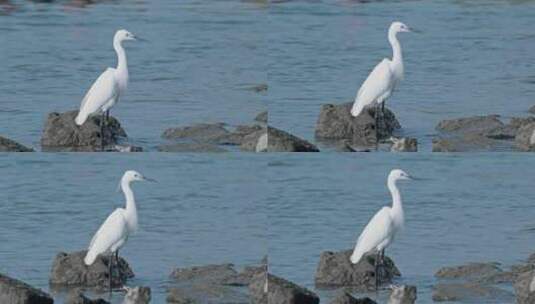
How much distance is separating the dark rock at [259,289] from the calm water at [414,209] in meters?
0.14

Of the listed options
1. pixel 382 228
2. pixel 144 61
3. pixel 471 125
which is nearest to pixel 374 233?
pixel 382 228

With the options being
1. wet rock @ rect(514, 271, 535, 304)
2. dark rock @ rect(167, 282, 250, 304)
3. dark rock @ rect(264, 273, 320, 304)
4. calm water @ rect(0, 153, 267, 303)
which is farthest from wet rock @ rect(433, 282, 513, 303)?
calm water @ rect(0, 153, 267, 303)

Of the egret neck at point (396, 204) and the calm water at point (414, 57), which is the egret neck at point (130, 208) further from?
the egret neck at point (396, 204)

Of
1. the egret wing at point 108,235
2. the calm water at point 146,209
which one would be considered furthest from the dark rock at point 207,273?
the egret wing at point 108,235

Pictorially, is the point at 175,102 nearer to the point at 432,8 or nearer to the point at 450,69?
the point at 450,69

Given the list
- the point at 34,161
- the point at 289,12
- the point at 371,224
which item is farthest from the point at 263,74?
the point at 371,224

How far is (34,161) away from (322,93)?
2.28 meters

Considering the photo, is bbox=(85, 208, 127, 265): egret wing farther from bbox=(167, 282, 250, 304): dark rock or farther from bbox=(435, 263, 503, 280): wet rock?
bbox=(435, 263, 503, 280): wet rock

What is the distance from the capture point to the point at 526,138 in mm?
17875

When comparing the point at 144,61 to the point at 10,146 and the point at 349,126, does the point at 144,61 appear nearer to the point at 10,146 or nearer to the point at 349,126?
the point at 10,146

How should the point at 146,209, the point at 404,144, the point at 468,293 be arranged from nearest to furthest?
the point at 468,293 < the point at 404,144 < the point at 146,209

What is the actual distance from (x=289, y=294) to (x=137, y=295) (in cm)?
107

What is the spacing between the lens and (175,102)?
1950cm

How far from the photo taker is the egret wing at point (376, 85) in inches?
675
